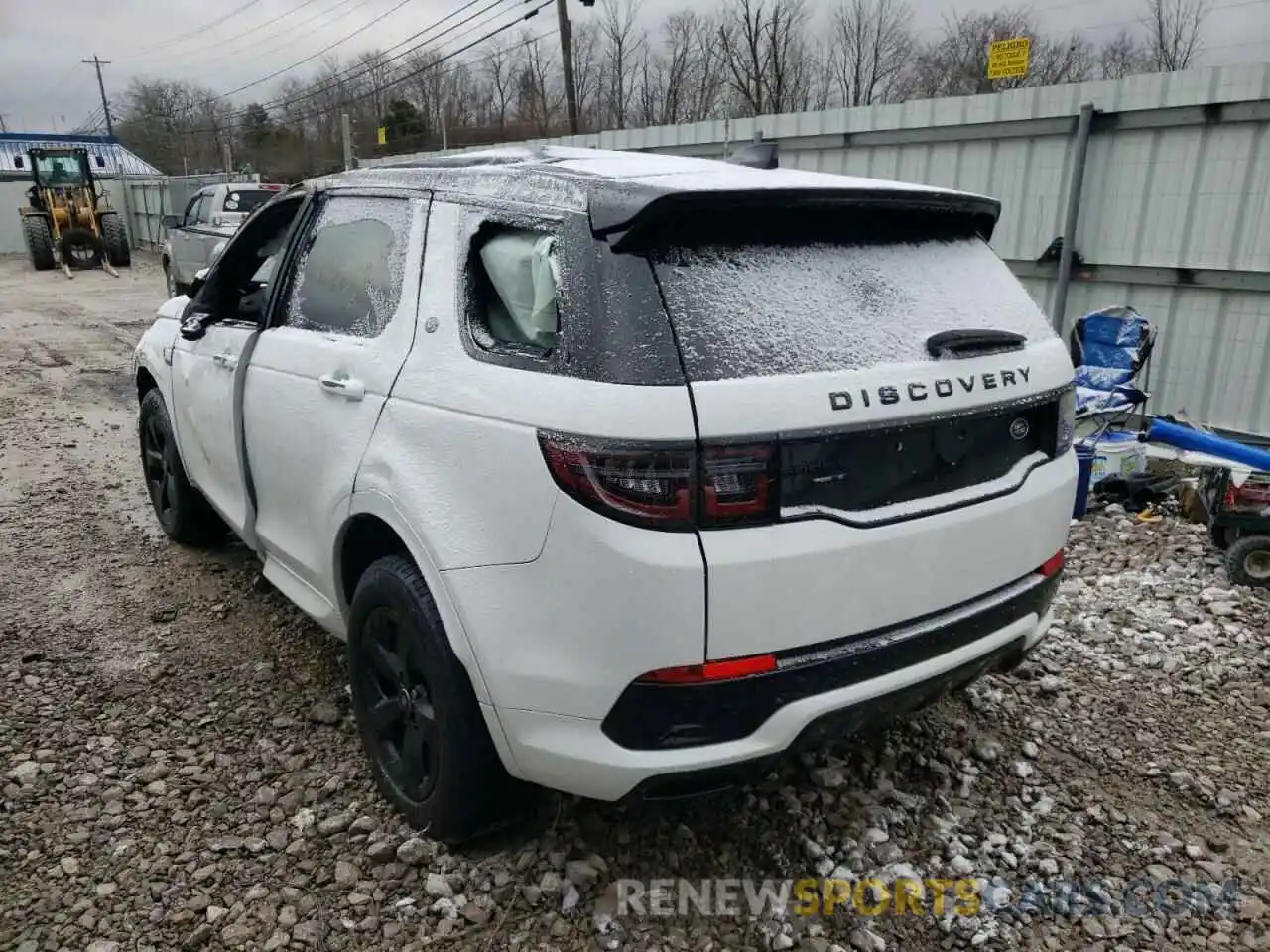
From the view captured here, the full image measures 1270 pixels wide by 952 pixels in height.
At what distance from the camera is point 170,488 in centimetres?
482

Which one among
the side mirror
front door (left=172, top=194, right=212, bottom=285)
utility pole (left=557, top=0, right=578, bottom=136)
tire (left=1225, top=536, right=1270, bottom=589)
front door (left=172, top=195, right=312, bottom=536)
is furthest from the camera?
utility pole (left=557, top=0, right=578, bottom=136)

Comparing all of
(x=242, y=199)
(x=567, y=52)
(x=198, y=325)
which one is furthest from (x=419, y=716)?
(x=567, y=52)

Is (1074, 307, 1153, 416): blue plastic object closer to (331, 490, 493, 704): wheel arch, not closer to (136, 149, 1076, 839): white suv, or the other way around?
(136, 149, 1076, 839): white suv

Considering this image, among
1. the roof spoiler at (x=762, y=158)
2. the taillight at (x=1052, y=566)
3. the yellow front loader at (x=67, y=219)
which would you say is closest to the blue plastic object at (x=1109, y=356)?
the taillight at (x=1052, y=566)

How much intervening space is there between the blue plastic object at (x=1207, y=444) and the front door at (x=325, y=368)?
4328 mm

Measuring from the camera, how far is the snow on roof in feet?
127

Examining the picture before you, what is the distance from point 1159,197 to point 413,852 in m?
6.11

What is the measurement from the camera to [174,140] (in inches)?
1873

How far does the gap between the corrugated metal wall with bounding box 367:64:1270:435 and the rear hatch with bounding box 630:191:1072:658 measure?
4313mm

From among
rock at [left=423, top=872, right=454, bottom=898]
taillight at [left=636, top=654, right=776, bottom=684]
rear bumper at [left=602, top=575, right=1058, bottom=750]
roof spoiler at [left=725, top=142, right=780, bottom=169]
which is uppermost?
roof spoiler at [left=725, top=142, right=780, bottom=169]

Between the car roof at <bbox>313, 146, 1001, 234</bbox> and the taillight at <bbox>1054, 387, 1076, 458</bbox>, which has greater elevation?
the car roof at <bbox>313, 146, 1001, 234</bbox>

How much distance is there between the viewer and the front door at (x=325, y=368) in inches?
105

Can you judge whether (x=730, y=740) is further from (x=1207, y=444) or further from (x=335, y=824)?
(x=1207, y=444)

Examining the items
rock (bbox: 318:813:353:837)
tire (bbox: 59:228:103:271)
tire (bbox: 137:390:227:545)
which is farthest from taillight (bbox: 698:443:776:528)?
tire (bbox: 59:228:103:271)
